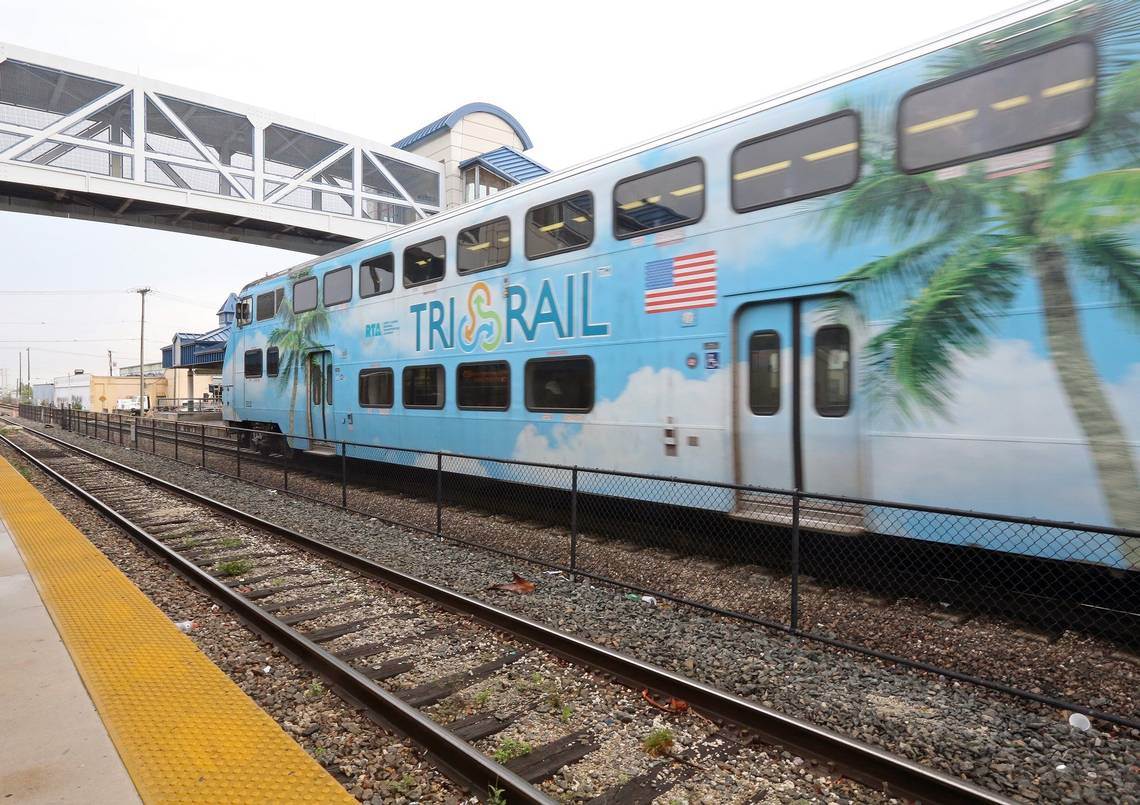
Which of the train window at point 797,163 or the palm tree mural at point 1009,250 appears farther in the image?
the train window at point 797,163

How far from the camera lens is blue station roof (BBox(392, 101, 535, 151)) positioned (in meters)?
35.7

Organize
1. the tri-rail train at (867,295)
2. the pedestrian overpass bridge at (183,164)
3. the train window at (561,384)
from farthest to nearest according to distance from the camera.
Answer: the pedestrian overpass bridge at (183,164), the train window at (561,384), the tri-rail train at (867,295)

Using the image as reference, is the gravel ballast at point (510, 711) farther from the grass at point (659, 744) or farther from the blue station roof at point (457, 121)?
the blue station roof at point (457, 121)

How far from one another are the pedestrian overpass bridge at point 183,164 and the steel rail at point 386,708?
27214 mm

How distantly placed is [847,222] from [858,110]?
1.01 metres

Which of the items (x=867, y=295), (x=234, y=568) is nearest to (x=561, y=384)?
(x=867, y=295)

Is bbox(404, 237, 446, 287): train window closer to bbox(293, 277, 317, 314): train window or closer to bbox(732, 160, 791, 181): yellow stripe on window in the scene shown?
bbox(293, 277, 317, 314): train window

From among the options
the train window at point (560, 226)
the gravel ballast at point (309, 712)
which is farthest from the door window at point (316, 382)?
the gravel ballast at point (309, 712)

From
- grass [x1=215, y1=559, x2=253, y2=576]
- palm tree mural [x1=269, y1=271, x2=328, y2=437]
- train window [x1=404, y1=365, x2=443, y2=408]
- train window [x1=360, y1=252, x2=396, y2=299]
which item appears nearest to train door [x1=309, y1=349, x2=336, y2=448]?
palm tree mural [x1=269, y1=271, x2=328, y2=437]

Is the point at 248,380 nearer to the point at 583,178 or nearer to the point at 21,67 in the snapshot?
the point at 583,178

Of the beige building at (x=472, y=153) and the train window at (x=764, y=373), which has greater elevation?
the beige building at (x=472, y=153)

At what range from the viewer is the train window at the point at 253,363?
15852 millimetres

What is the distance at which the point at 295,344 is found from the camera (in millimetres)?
14109

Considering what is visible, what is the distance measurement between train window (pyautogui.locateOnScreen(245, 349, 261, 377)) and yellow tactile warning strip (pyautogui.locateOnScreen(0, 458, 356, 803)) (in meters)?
10.4
